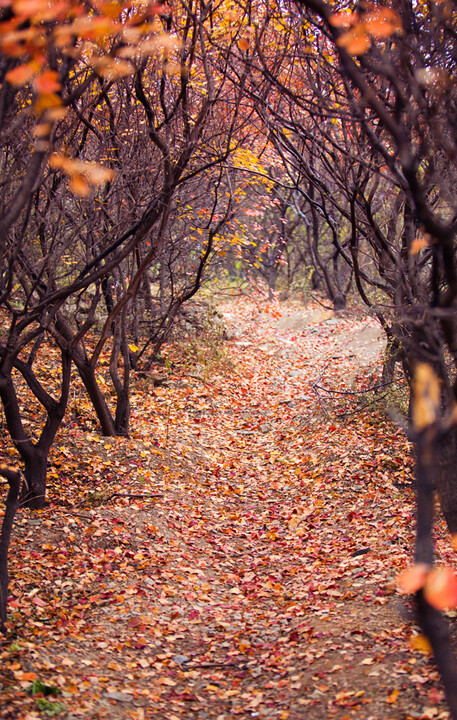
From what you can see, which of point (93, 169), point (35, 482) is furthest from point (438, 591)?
point (35, 482)

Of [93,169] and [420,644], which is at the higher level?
[93,169]

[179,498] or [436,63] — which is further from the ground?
[436,63]

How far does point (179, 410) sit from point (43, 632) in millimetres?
5538

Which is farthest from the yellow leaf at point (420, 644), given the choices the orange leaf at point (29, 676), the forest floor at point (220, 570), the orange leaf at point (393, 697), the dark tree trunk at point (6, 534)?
the dark tree trunk at point (6, 534)

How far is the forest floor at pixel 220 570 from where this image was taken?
339 centimetres

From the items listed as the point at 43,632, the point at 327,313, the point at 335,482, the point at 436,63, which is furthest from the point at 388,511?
the point at 327,313

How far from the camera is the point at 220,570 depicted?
537 centimetres

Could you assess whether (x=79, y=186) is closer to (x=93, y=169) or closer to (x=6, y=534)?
(x=93, y=169)

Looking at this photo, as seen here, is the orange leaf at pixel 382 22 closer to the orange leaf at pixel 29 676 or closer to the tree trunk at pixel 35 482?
the orange leaf at pixel 29 676

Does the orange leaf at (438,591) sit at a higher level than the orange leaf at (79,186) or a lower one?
lower

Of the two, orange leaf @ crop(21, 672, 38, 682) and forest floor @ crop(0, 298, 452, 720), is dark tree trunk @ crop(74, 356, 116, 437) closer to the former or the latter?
forest floor @ crop(0, 298, 452, 720)

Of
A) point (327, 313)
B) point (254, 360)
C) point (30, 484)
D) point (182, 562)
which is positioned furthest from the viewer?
point (327, 313)

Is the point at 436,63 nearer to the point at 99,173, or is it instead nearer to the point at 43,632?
the point at 99,173

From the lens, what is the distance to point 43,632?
3.93m
